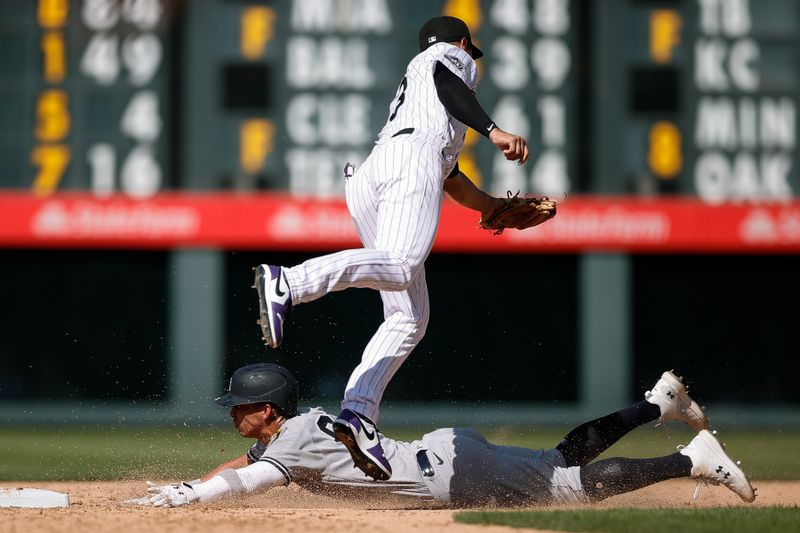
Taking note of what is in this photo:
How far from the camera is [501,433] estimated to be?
34.5 ft

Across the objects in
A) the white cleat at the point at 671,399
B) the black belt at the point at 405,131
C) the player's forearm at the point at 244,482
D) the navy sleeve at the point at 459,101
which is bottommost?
the player's forearm at the point at 244,482

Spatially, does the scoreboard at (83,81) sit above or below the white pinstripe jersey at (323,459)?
above

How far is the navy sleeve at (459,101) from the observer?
4.37 m

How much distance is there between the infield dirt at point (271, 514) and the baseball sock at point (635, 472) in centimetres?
27

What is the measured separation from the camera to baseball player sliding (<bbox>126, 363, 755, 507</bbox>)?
4477 mm

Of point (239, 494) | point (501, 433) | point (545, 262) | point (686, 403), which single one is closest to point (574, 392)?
point (545, 262)

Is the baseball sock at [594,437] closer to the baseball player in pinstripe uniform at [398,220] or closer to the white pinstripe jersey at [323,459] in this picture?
the white pinstripe jersey at [323,459]

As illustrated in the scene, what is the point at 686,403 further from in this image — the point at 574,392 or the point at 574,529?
the point at 574,392

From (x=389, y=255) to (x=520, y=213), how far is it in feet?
3.32

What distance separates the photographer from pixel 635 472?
467 cm

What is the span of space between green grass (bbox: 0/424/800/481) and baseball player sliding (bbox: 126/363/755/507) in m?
1.31

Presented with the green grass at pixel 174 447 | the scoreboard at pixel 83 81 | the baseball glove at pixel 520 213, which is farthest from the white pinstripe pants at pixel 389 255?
the scoreboard at pixel 83 81

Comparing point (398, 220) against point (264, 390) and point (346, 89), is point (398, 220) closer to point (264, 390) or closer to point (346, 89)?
point (264, 390)

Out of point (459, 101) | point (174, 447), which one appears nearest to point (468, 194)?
point (459, 101)
